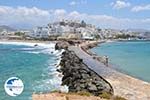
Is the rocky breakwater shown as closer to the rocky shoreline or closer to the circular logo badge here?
the rocky shoreline

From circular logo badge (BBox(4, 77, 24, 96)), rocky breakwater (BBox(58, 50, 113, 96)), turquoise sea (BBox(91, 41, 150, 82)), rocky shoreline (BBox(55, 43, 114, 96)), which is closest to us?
circular logo badge (BBox(4, 77, 24, 96))

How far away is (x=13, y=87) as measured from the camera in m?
8.57

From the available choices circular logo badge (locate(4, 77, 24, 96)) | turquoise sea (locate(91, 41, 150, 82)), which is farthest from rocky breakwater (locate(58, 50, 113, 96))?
circular logo badge (locate(4, 77, 24, 96))

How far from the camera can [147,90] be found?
67.0 feet

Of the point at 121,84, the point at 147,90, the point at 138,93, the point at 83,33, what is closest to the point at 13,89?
the point at 138,93

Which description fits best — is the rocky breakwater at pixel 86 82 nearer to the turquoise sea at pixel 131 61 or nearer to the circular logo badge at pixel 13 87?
the turquoise sea at pixel 131 61

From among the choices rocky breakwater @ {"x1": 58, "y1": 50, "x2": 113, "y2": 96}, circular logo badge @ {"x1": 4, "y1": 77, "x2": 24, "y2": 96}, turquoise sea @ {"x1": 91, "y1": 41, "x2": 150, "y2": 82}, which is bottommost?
turquoise sea @ {"x1": 91, "y1": 41, "x2": 150, "y2": 82}

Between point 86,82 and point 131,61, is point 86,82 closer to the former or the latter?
point 86,82

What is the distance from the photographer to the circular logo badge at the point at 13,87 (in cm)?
848

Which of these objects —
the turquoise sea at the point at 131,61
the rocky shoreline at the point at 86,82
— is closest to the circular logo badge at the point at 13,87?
the rocky shoreline at the point at 86,82

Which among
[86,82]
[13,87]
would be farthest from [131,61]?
[13,87]

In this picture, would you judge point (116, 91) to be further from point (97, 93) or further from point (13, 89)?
point (13, 89)

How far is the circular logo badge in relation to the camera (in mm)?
8477

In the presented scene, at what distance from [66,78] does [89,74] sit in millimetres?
2000
